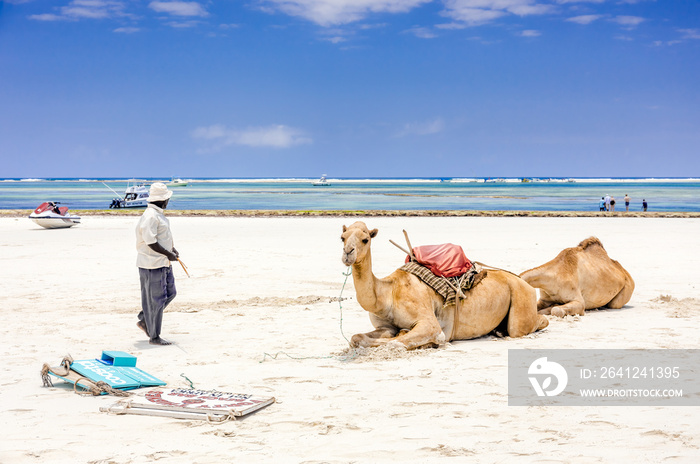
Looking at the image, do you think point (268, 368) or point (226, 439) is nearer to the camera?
point (226, 439)

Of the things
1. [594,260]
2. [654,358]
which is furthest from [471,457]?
[594,260]

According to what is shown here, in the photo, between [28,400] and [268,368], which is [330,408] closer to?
[268,368]

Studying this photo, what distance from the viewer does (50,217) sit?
26312 millimetres

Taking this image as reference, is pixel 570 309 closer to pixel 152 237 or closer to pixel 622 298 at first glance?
pixel 622 298

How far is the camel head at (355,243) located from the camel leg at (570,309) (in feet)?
12.7

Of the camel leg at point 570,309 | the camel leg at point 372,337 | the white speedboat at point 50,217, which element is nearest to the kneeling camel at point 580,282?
the camel leg at point 570,309

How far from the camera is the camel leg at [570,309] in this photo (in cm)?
944

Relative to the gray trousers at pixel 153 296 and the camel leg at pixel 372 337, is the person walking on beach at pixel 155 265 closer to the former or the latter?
the gray trousers at pixel 153 296

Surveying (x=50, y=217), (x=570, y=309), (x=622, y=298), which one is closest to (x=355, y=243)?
(x=570, y=309)

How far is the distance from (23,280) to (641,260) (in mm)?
14191

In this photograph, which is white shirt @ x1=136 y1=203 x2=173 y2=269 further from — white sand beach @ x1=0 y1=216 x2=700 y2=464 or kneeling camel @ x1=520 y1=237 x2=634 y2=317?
kneeling camel @ x1=520 y1=237 x2=634 y2=317

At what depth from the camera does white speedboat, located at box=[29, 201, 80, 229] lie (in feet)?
86.0

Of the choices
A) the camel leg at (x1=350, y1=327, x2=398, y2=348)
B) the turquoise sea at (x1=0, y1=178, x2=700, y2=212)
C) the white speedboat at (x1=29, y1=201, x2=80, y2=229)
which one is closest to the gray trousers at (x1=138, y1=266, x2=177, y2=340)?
the camel leg at (x1=350, y1=327, x2=398, y2=348)

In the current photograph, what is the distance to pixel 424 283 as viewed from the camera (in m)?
7.73
